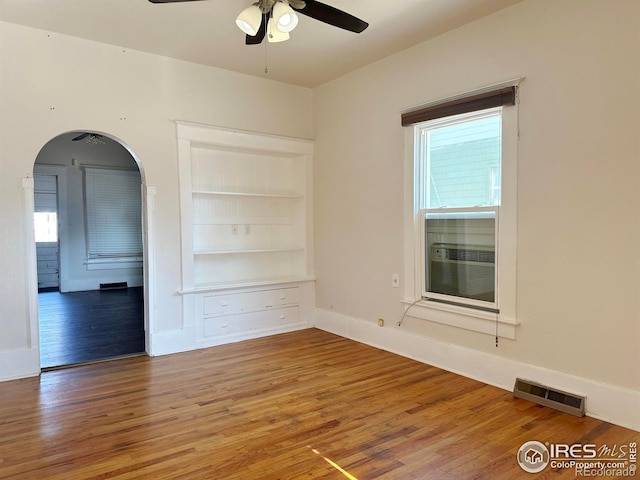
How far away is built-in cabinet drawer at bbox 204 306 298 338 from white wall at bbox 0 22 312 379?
1.23 ft

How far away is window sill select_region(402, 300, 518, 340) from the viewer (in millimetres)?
3268

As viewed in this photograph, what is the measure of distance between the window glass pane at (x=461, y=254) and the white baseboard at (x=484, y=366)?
49 cm

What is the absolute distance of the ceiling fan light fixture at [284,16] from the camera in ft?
8.05

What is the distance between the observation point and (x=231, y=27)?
3.52 meters

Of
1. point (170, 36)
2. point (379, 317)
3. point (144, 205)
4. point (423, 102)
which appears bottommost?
point (379, 317)

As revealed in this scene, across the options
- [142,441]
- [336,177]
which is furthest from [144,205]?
[142,441]

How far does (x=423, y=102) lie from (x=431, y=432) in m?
2.75

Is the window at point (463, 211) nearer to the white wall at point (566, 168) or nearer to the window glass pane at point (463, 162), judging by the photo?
the window glass pane at point (463, 162)

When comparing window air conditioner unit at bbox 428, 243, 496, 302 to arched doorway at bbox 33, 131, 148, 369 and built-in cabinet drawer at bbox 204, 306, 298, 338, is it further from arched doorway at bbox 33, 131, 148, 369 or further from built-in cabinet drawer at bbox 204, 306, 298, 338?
arched doorway at bbox 33, 131, 148, 369

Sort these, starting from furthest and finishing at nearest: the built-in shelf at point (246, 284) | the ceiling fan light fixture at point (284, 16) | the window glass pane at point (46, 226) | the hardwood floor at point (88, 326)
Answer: the window glass pane at point (46, 226)
the built-in shelf at point (246, 284)
the hardwood floor at point (88, 326)
the ceiling fan light fixture at point (284, 16)

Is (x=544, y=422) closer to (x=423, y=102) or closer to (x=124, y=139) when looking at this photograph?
(x=423, y=102)

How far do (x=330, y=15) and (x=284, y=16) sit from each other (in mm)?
369

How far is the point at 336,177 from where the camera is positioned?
193 inches

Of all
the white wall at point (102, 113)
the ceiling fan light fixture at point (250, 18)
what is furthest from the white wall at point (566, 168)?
the white wall at point (102, 113)
